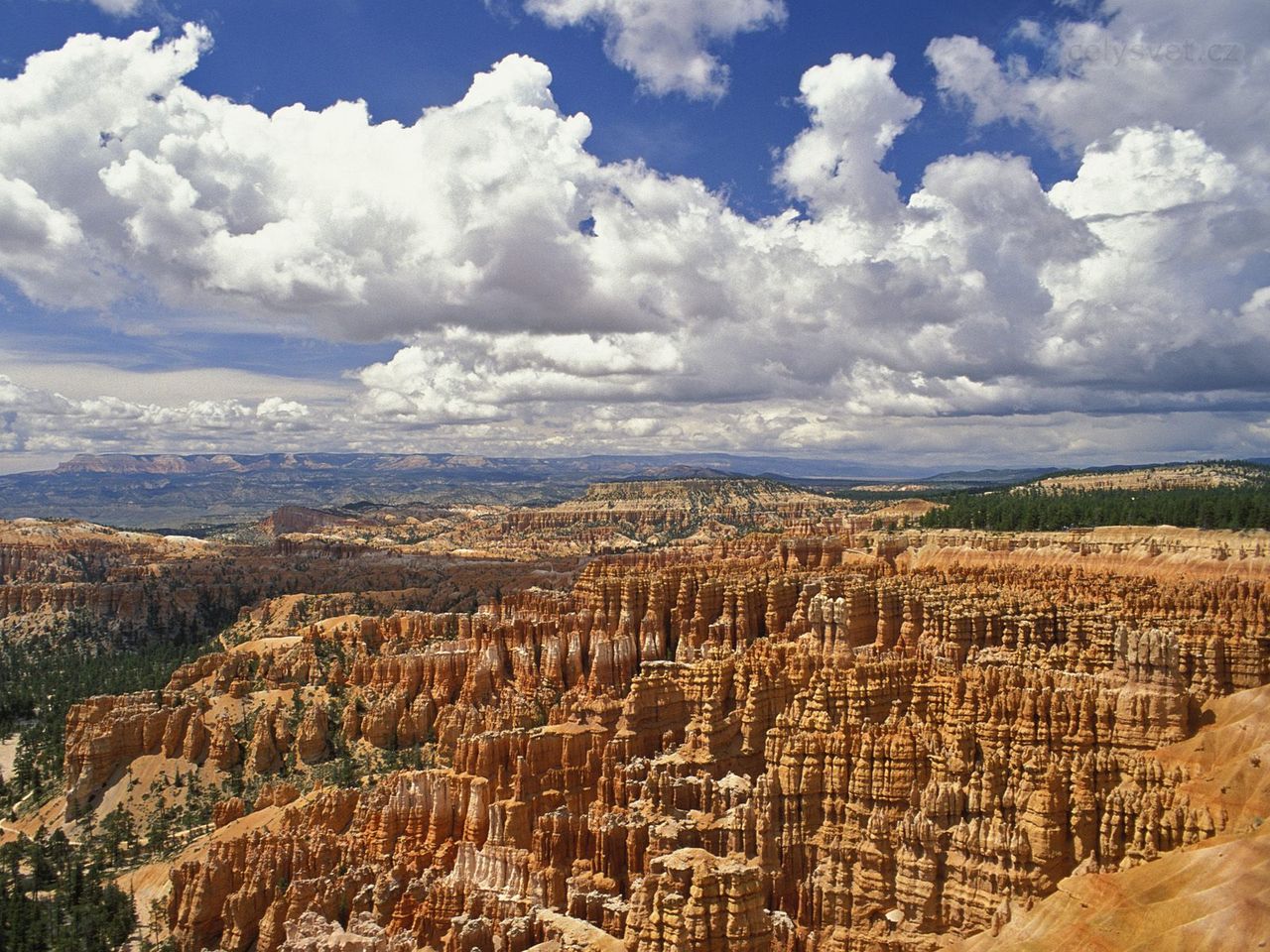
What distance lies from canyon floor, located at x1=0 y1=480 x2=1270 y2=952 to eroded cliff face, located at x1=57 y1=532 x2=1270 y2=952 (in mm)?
132

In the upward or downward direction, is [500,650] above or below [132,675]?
above

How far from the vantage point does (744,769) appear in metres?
42.2

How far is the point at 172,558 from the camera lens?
169m

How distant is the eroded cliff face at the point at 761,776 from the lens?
96.7 ft

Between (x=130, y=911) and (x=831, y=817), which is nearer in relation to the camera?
(x=831, y=817)

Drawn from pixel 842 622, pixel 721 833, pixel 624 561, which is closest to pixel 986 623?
pixel 842 622

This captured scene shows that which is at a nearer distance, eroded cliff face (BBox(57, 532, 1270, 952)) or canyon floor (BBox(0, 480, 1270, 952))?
canyon floor (BBox(0, 480, 1270, 952))

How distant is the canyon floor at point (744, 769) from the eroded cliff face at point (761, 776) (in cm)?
13

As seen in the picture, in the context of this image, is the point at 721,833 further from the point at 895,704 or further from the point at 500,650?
the point at 500,650

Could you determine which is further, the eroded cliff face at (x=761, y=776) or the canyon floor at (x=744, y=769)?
the eroded cliff face at (x=761, y=776)

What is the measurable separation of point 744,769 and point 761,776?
5892 mm

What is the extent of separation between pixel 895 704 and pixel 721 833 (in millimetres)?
9485

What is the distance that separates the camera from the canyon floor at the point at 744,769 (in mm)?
28406

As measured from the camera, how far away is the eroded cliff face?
29.5 m
